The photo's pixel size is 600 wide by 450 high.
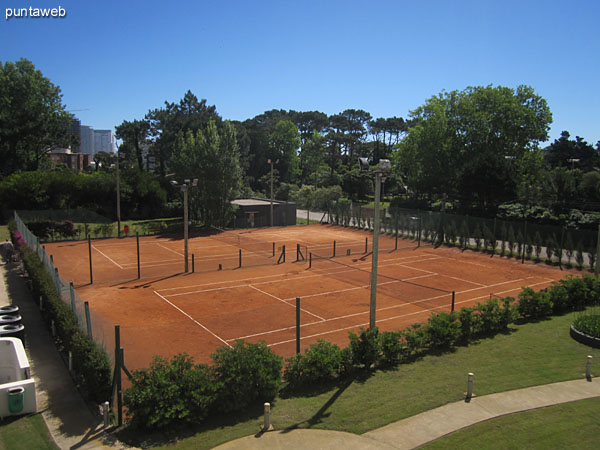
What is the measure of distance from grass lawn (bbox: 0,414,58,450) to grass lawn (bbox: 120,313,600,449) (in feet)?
5.08

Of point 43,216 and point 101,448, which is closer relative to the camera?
point 101,448

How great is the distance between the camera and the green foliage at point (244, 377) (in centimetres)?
984

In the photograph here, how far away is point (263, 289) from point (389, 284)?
6.71m

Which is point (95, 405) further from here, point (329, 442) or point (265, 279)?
point (265, 279)

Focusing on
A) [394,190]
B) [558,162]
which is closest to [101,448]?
[394,190]

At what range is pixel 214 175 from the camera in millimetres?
46938

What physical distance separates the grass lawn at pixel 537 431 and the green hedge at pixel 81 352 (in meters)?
7.24

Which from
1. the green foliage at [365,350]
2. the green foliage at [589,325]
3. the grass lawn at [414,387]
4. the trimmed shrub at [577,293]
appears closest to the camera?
the grass lawn at [414,387]

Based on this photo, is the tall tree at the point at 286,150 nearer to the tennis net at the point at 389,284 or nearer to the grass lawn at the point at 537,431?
the tennis net at the point at 389,284

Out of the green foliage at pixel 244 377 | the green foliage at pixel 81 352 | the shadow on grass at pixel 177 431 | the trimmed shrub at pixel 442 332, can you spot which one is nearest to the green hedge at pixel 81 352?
the green foliage at pixel 81 352

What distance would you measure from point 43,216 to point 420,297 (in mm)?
34773

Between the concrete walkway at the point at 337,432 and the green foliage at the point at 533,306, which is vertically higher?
the green foliage at the point at 533,306

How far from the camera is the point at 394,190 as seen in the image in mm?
80188

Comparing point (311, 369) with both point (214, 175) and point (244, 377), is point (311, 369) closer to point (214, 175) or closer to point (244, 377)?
point (244, 377)
